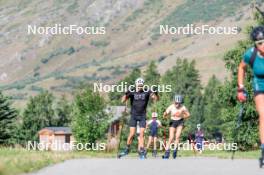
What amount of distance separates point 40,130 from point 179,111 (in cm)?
9753

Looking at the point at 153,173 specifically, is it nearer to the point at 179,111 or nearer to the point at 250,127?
the point at 179,111

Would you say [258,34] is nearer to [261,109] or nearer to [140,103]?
[261,109]

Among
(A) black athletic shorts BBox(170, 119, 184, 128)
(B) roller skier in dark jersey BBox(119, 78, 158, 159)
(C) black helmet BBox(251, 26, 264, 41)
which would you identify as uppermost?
(C) black helmet BBox(251, 26, 264, 41)

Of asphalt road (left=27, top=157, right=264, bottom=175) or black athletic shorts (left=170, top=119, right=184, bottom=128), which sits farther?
black athletic shorts (left=170, top=119, right=184, bottom=128)

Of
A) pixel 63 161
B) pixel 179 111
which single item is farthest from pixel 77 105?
pixel 63 161

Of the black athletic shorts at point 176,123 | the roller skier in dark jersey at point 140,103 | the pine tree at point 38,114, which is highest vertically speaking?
the pine tree at point 38,114

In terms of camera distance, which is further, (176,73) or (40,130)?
(176,73)

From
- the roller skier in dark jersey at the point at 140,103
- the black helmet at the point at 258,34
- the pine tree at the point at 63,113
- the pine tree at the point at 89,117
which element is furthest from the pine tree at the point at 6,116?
the black helmet at the point at 258,34

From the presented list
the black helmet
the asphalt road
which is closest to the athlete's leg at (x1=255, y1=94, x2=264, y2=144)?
the asphalt road

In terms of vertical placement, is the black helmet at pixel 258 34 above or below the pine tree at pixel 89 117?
below

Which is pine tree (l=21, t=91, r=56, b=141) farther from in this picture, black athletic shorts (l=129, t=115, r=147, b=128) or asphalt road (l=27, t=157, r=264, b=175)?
asphalt road (l=27, t=157, r=264, b=175)

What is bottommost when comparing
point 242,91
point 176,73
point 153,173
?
point 153,173

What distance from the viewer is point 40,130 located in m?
117

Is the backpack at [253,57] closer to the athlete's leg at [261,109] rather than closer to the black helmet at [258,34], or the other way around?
the black helmet at [258,34]
